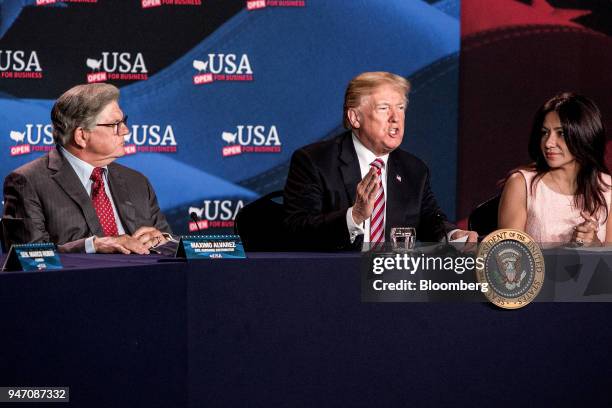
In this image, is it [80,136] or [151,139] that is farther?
[151,139]

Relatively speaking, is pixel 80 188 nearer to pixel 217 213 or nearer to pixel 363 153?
pixel 363 153

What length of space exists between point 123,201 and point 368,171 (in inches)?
36.7

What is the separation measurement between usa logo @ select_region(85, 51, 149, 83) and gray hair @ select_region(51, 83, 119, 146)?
5.26 feet

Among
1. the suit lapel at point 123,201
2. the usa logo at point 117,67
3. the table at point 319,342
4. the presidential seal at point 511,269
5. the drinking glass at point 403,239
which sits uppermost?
the usa logo at point 117,67

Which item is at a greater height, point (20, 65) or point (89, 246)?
point (20, 65)

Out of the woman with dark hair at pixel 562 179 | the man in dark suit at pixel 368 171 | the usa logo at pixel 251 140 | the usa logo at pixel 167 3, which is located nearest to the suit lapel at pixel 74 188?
the man in dark suit at pixel 368 171

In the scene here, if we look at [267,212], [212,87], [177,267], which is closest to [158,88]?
[212,87]

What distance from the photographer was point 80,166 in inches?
141

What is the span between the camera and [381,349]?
246 centimetres

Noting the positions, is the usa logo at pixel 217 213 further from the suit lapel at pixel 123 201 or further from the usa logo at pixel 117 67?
the suit lapel at pixel 123 201

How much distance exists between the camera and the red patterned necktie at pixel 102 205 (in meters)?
3.58

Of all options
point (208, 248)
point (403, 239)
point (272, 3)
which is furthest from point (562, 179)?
point (272, 3)

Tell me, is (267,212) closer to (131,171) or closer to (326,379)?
(131,171)

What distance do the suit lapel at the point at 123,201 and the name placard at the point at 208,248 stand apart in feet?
3.98
